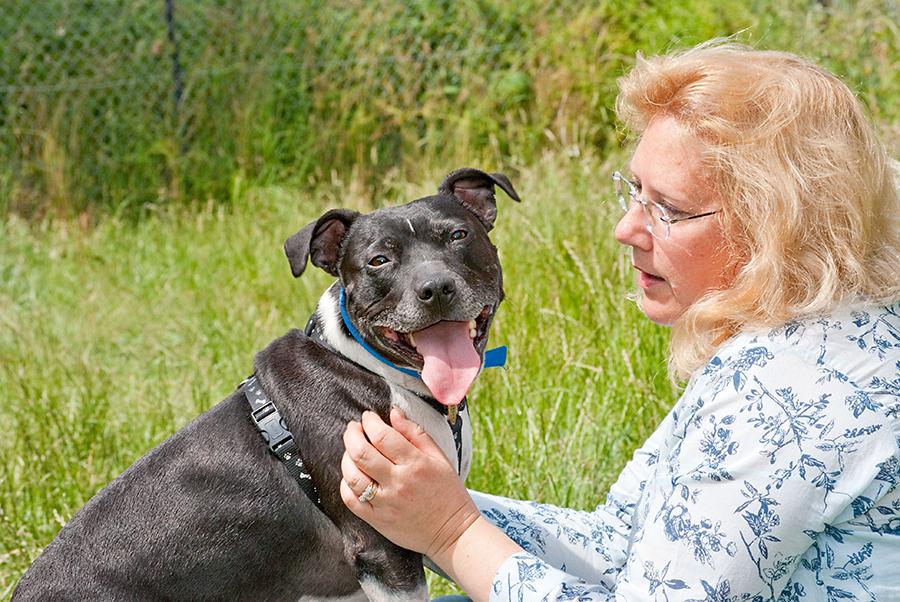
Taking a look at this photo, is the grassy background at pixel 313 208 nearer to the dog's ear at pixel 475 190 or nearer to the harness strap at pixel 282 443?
the dog's ear at pixel 475 190

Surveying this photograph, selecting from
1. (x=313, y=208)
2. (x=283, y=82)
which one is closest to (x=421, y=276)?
(x=313, y=208)

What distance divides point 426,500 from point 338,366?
0.46m

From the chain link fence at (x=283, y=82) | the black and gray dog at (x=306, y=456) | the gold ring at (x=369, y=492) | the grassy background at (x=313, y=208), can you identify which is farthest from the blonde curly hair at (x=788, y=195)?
the chain link fence at (x=283, y=82)

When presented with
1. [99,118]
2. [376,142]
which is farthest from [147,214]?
[376,142]

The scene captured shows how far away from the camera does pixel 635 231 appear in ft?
8.27

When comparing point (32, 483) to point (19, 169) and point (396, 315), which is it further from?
point (19, 169)

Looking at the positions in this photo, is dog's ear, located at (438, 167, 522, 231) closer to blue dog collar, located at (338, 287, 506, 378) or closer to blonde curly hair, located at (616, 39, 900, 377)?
blue dog collar, located at (338, 287, 506, 378)

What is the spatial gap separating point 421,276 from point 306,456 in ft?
1.66

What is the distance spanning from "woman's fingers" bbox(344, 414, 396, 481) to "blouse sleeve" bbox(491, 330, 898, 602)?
581mm

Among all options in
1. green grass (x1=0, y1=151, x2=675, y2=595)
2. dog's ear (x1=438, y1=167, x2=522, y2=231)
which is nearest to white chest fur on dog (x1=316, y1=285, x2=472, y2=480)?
dog's ear (x1=438, y1=167, x2=522, y2=231)

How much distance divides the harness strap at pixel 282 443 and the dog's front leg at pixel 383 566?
5.5 inches

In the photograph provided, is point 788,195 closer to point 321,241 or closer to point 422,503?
point 422,503

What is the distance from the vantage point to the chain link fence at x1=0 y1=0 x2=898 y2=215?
800 centimetres

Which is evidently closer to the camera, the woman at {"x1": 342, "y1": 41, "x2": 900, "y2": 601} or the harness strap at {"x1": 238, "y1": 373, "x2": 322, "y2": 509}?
the woman at {"x1": 342, "y1": 41, "x2": 900, "y2": 601}
